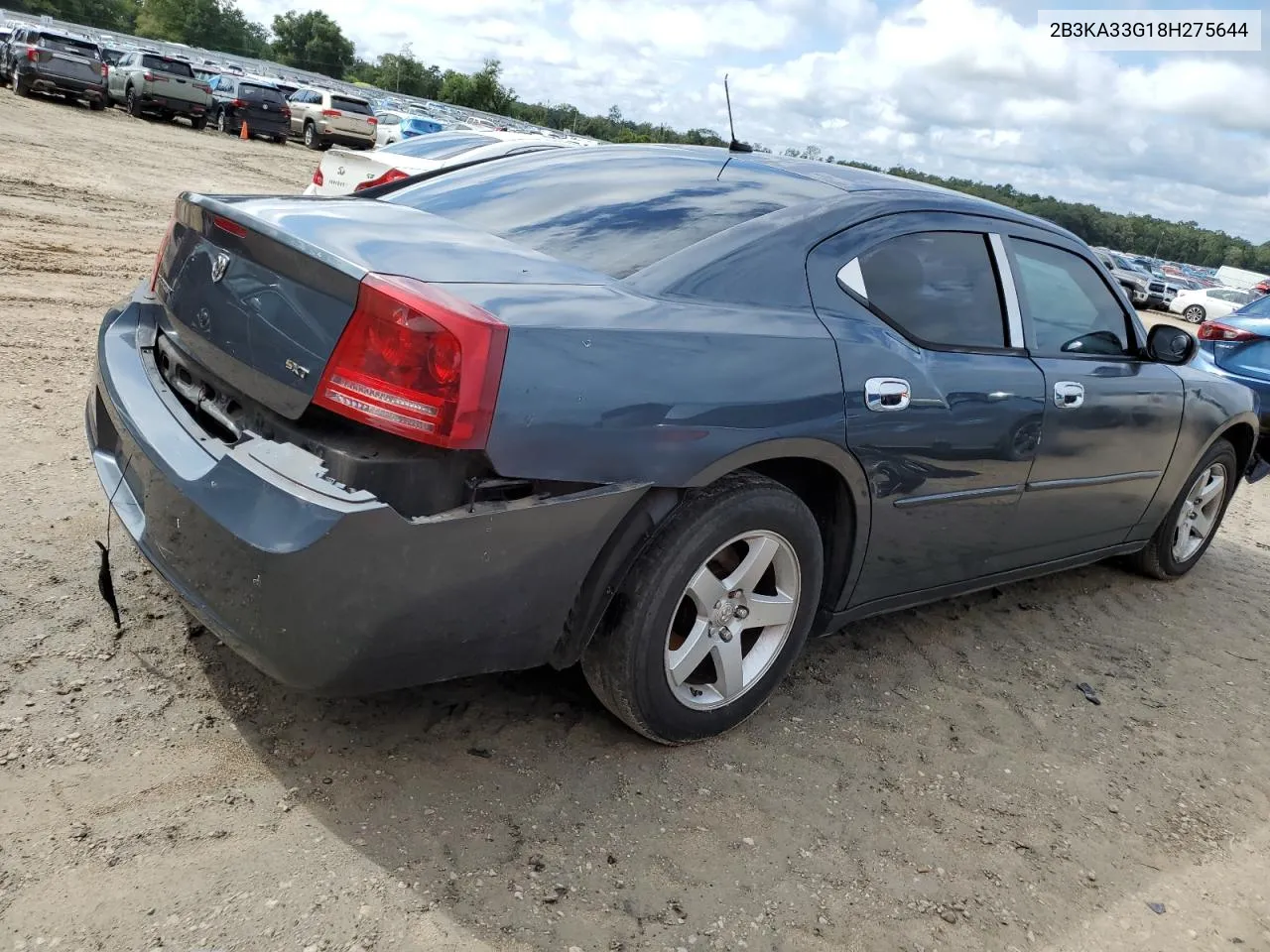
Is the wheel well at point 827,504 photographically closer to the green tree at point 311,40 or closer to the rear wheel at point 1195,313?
the rear wheel at point 1195,313

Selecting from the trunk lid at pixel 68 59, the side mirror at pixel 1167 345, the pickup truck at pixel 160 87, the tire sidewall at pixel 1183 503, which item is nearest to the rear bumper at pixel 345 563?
the side mirror at pixel 1167 345

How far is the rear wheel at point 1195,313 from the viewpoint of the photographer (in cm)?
3136

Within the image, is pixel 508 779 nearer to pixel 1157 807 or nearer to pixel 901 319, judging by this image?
pixel 901 319

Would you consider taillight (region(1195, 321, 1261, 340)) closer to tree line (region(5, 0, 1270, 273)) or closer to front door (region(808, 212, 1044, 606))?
front door (region(808, 212, 1044, 606))

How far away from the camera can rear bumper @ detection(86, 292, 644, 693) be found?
2.14 m

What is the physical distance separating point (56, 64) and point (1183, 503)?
2697cm

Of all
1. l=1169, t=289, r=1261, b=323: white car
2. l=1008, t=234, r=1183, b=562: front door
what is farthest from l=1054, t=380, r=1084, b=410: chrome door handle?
l=1169, t=289, r=1261, b=323: white car

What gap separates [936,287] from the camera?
3322mm

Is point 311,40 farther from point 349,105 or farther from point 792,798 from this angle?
point 792,798

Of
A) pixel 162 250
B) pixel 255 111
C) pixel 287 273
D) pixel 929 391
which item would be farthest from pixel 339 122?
pixel 287 273

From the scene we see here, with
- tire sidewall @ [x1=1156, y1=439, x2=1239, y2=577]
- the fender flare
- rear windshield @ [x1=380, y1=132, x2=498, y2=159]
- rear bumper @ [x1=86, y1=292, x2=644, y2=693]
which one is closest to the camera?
rear bumper @ [x1=86, y1=292, x2=644, y2=693]

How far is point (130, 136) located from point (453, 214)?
21018 mm

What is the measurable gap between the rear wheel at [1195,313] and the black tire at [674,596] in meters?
33.2

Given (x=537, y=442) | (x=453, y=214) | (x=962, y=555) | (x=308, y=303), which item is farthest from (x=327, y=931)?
(x=962, y=555)
